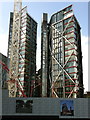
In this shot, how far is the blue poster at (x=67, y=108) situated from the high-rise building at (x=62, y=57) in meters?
34.1

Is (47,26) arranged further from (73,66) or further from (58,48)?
(73,66)

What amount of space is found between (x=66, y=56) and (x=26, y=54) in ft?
86.4

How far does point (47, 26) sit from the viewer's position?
9375 cm

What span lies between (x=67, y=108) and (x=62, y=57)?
1688 inches

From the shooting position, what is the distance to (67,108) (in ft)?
119

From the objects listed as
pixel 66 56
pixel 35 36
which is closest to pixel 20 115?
pixel 66 56

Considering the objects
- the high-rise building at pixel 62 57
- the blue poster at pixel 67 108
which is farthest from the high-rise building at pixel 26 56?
the blue poster at pixel 67 108

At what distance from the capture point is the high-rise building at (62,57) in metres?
71.9

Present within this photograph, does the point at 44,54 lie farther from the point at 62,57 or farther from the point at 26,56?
the point at 62,57

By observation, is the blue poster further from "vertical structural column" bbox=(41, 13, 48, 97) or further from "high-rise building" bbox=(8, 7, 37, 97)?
"high-rise building" bbox=(8, 7, 37, 97)

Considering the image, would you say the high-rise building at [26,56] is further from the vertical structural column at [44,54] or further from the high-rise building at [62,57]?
the high-rise building at [62,57]

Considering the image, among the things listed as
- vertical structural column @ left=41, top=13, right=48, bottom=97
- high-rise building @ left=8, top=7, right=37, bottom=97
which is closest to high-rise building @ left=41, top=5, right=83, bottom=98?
vertical structural column @ left=41, top=13, right=48, bottom=97

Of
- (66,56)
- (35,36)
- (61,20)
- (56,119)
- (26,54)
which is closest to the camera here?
(56,119)

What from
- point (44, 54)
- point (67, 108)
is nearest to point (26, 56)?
point (44, 54)
